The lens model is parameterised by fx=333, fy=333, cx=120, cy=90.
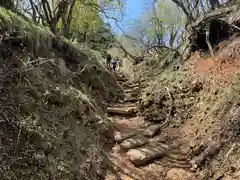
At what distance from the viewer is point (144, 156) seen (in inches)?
256

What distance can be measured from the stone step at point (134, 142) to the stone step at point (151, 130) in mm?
253

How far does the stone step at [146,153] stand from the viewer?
6.41 metres

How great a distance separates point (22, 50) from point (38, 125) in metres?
2.01

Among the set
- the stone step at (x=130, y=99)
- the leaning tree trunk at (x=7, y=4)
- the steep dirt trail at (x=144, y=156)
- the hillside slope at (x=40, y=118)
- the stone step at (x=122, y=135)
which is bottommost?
the steep dirt trail at (x=144, y=156)

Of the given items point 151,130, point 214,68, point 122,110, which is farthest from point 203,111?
point 122,110

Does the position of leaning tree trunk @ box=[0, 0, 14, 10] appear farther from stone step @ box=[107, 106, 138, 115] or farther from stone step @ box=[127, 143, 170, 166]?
stone step @ box=[127, 143, 170, 166]

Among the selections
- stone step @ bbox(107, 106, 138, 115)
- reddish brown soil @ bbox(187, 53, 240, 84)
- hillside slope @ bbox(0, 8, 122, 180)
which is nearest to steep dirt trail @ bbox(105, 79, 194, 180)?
hillside slope @ bbox(0, 8, 122, 180)

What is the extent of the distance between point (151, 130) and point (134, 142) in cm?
102

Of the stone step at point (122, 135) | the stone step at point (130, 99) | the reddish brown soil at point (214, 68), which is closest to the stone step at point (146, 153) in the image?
the stone step at point (122, 135)

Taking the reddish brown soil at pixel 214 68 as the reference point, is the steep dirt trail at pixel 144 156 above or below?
below

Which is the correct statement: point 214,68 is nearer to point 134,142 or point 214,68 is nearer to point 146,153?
point 134,142

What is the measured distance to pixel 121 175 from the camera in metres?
5.80

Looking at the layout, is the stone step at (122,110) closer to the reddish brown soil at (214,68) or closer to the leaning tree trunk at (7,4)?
the reddish brown soil at (214,68)

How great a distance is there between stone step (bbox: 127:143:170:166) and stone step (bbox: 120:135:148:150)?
15cm
